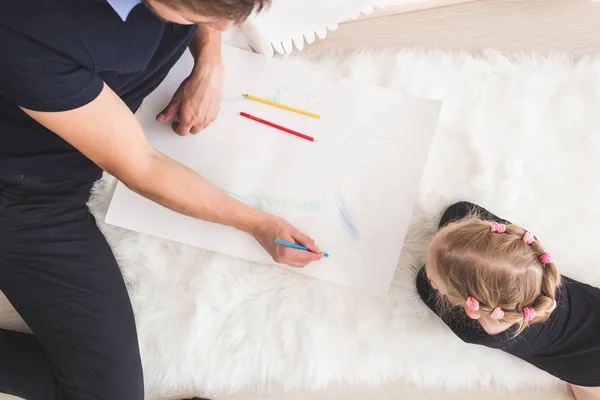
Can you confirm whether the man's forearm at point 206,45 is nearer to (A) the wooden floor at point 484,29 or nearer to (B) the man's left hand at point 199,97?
(B) the man's left hand at point 199,97

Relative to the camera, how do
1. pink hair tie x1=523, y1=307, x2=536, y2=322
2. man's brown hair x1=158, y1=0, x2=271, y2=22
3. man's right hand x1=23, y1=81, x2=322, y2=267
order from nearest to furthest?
man's brown hair x1=158, y1=0, x2=271, y2=22 < man's right hand x1=23, y1=81, x2=322, y2=267 < pink hair tie x1=523, y1=307, x2=536, y2=322

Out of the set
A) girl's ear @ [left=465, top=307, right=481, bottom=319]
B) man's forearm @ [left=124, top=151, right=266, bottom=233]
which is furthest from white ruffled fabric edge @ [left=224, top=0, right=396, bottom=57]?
girl's ear @ [left=465, top=307, right=481, bottom=319]

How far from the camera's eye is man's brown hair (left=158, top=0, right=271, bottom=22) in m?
0.42

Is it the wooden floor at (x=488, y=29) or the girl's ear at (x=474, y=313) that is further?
the wooden floor at (x=488, y=29)

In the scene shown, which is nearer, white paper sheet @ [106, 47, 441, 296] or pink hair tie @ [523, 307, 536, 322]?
pink hair tie @ [523, 307, 536, 322]

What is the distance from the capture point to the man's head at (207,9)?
0.43 metres

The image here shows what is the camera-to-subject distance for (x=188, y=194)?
701 millimetres

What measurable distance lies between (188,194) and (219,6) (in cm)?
32

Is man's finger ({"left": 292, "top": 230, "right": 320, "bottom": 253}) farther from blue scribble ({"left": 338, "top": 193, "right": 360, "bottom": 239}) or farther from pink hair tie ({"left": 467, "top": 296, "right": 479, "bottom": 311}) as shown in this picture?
pink hair tie ({"left": 467, "top": 296, "right": 479, "bottom": 311})

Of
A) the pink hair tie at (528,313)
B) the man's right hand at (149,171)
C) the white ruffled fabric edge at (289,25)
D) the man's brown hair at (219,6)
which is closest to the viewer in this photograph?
the man's brown hair at (219,6)

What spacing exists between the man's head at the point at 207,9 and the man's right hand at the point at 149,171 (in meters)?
0.15

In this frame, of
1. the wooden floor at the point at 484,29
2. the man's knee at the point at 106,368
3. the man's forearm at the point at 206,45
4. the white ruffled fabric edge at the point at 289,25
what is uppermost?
the wooden floor at the point at 484,29

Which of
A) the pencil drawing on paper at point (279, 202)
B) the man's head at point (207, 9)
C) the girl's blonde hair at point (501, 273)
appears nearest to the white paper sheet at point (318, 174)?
the pencil drawing on paper at point (279, 202)

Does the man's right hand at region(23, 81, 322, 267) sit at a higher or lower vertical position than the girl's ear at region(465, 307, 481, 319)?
higher
